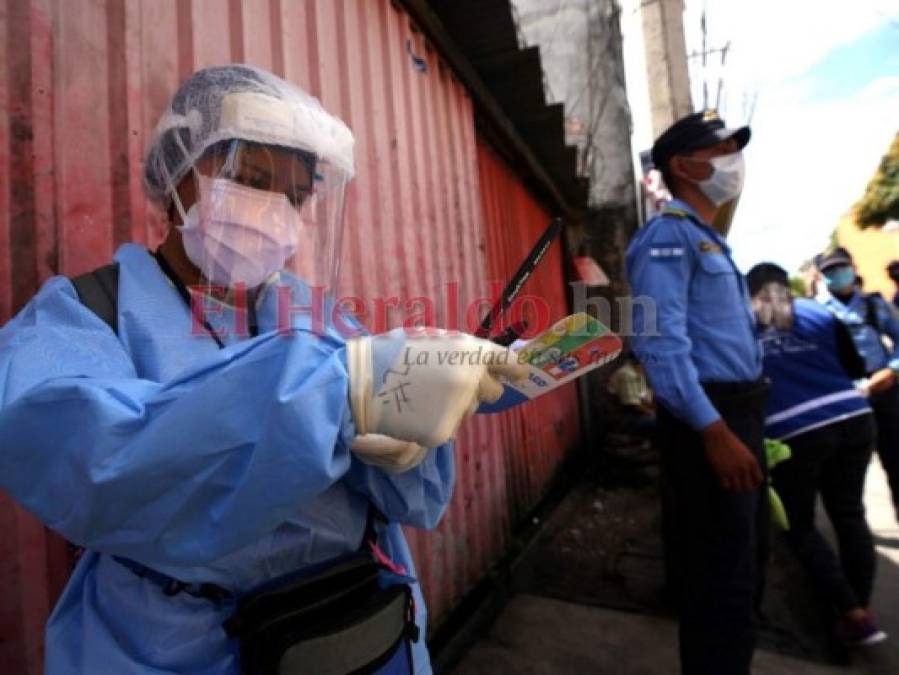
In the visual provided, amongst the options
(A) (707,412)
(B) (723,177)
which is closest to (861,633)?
(A) (707,412)

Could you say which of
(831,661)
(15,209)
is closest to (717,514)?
(831,661)

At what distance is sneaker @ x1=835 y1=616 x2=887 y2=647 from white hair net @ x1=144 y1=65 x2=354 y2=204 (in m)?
3.05

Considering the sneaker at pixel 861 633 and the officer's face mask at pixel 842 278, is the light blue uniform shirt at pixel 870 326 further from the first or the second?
the sneaker at pixel 861 633

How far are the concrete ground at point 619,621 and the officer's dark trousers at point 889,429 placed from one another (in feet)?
1.96

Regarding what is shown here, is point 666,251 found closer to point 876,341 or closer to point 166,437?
point 166,437

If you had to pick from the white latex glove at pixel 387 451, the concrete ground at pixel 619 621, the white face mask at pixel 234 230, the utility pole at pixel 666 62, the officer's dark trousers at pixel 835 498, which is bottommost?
the concrete ground at pixel 619 621

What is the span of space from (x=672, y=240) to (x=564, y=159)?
10.2ft

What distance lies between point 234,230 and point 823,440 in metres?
2.89

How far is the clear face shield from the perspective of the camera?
0.94 metres

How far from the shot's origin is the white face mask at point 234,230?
0.93m

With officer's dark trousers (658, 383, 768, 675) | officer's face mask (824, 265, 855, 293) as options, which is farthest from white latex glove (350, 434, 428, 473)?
officer's face mask (824, 265, 855, 293)

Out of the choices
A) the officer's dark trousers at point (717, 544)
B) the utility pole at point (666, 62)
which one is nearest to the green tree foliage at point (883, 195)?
the utility pole at point (666, 62)

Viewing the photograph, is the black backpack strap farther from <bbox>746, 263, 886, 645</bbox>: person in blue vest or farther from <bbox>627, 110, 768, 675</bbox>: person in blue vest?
<bbox>746, 263, 886, 645</bbox>: person in blue vest

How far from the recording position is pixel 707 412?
68.5 inches
